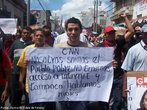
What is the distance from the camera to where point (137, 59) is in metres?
5.68

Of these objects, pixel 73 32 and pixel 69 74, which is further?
pixel 69 74

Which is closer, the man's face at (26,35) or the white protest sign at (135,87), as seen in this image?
the white protest sign at (135,87)

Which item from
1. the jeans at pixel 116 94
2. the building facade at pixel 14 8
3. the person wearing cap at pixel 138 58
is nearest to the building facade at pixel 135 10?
the jeans at pixel 116 94

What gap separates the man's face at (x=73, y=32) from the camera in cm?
559

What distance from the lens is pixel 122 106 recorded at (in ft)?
22.2

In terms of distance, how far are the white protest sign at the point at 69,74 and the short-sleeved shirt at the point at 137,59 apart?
253 mm

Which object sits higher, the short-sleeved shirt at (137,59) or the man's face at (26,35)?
the man's face at (26,35)

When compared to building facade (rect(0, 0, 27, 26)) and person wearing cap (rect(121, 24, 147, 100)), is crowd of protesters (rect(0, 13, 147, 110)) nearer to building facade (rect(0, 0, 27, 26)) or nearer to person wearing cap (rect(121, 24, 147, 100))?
person wearing cap (rect(121, 24, 147, 100))

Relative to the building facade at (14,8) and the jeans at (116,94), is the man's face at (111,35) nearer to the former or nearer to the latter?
the jeans at (116,94)

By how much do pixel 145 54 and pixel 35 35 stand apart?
5.33 ft

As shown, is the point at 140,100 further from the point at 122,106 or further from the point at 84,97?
the point at 122,106

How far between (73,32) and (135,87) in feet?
3.50

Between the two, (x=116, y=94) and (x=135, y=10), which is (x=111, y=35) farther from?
(x=135, y=10)

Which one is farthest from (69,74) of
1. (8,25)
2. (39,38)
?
(8,25)
